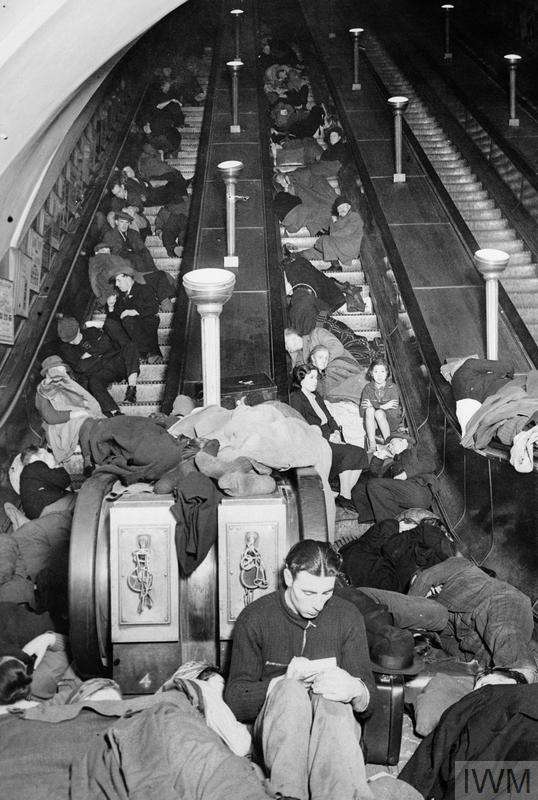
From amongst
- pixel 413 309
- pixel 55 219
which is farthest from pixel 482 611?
pixel 55 219

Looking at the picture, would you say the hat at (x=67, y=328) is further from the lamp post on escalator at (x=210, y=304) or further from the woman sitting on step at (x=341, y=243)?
the lamp post on escalator at (x=210, y=304)

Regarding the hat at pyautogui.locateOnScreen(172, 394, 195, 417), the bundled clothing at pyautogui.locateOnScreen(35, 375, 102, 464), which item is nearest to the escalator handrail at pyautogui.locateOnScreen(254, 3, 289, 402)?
the hat at pyautogui.locateOnScreen(172, 394, 195, 417)

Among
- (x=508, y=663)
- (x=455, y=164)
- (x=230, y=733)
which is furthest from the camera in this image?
(x=455, y=164)

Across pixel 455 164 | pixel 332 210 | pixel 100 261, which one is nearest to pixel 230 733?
pixel 100 261

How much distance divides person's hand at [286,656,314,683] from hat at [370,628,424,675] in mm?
836

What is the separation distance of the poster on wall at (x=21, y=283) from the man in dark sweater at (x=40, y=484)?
6.92 ft

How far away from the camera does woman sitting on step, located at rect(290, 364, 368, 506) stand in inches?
280

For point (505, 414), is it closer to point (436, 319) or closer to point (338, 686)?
point (436, 319)

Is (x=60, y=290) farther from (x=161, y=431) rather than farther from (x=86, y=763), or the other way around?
(x=86, y=763)

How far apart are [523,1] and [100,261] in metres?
11.6

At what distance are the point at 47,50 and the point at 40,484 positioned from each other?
2.86 meters

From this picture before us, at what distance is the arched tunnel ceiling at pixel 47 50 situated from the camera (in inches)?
253

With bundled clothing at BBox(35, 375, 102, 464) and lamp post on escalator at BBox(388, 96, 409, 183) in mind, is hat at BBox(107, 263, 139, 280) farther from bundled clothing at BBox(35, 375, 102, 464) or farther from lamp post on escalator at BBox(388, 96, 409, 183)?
lamp post on escalator at BBox(388, 96, 409, 183)

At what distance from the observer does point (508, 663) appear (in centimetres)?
463
